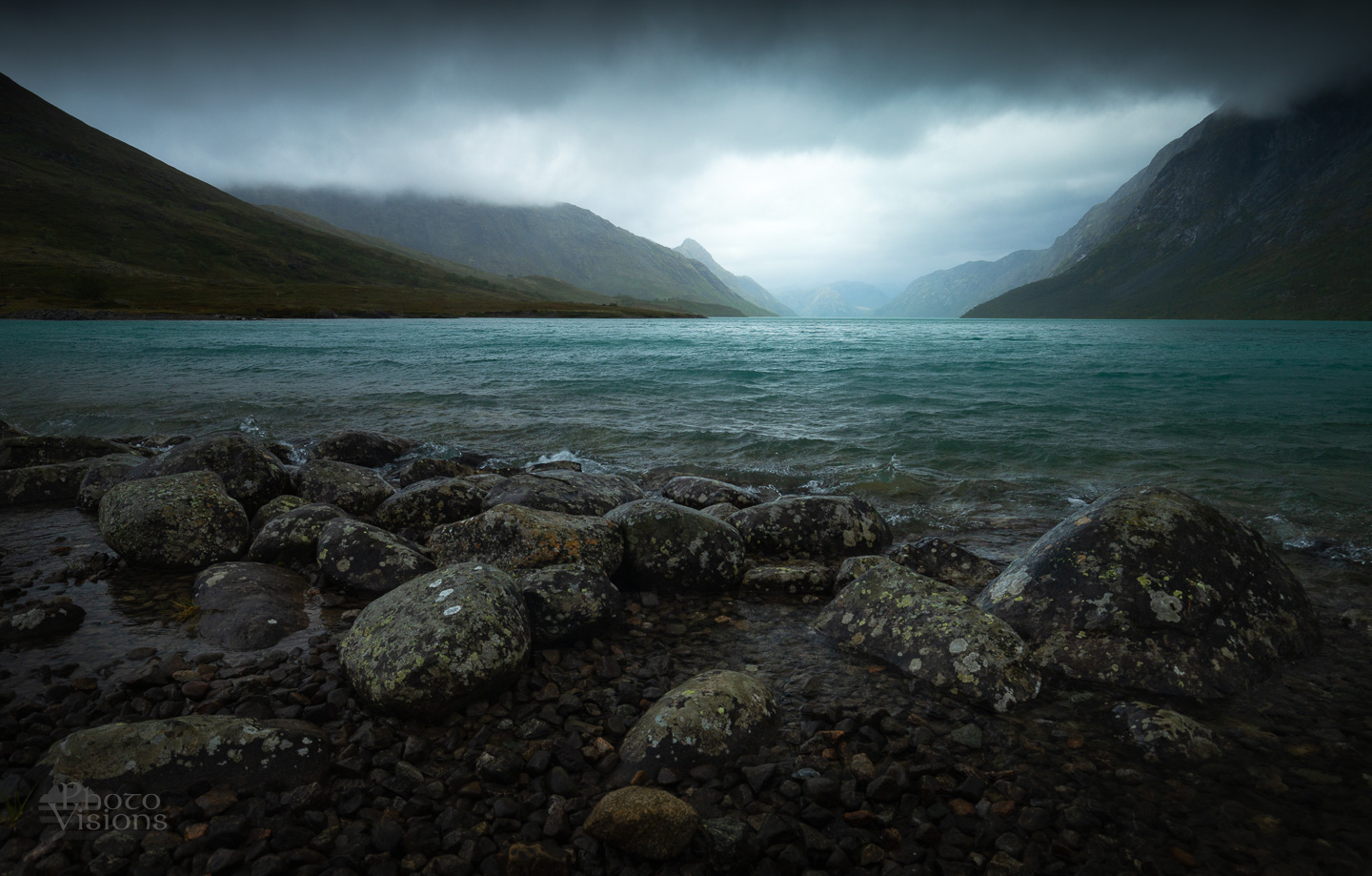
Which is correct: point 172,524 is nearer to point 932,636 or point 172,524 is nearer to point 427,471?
point 427,471

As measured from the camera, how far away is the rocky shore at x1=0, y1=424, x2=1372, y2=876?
3471mm

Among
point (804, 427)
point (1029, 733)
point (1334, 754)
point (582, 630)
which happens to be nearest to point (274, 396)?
point (804, 427)

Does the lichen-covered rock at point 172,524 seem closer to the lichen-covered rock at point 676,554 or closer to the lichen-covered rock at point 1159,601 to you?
Result: the lichen-covered rock at point 676,554

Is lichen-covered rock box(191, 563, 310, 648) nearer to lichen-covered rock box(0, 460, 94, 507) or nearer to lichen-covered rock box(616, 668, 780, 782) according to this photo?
lichen-covered rock box(616, 668, 780, 782)

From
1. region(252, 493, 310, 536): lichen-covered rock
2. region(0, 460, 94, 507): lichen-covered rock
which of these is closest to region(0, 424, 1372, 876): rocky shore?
region(252, 493, 310, 536): lichen-covered rock

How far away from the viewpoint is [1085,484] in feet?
37.9

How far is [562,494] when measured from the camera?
8977 millimetres

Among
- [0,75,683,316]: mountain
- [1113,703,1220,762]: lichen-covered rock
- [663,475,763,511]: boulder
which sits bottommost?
[1113,703,1220,762]: lichen-covered rock

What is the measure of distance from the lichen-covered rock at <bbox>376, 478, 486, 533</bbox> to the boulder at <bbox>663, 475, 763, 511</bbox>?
132 inches

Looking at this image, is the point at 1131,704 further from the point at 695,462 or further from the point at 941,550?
the point at 695,462

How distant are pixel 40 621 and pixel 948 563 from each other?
9.85 meters

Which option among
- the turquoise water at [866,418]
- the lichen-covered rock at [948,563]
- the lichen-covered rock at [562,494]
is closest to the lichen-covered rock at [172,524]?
the lichen-covered rock at [562,494]

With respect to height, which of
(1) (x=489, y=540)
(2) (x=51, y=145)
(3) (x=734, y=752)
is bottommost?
(3) (x=734, y=752)

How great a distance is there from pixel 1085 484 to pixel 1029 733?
8881 mm
